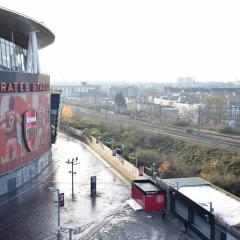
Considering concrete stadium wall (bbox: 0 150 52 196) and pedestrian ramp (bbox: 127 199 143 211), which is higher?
concrete stadium wall (bbox: 0 150 52 196)

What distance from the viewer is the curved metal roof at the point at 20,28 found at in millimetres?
44844

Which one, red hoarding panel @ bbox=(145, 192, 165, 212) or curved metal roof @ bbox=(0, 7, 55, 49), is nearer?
red hoarding panel @ bbox=(145, 192, 165, 212)

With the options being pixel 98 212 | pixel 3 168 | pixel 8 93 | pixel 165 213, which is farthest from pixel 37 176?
pixel 165 213

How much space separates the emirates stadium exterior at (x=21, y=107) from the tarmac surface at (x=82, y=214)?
2.01 m

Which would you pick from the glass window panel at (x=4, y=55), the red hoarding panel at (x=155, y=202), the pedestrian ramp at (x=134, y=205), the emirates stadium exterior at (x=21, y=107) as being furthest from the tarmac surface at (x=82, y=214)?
the glass window panel at (x=4, y=55)

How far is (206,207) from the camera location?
30250 mm

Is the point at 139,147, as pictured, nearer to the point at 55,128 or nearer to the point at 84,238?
the point at 55,128

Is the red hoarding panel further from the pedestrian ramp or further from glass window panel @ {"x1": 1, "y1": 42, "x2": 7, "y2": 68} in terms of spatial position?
glass window panel @ {"x1": 1, "y1": 42, "x2": 7, "y2": 68}

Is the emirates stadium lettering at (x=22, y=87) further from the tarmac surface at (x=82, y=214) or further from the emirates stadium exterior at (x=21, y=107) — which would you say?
the tarmac surface at (x=82, y=214)

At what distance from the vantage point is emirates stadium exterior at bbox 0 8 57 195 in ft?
138

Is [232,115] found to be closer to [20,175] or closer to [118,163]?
[118,163]

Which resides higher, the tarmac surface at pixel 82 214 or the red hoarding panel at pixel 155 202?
the red hoarding panel at pixel 155 202

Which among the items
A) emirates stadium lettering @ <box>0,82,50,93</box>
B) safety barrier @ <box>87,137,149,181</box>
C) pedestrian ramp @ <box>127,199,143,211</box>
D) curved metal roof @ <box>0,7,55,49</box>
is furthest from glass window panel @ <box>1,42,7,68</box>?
pedestrian ramp @ <box>127,199,143,211</box>

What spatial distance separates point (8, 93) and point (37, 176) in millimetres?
11677
